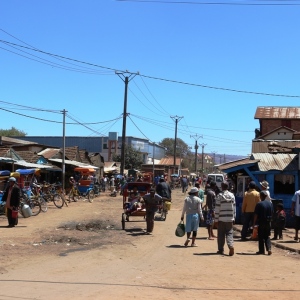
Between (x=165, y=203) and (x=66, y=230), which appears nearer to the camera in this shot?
(x=66, y=230)

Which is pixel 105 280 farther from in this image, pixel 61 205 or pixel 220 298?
pixel 61 205

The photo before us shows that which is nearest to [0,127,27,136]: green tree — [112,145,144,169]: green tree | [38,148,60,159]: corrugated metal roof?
[112,145,144,169]: green tree

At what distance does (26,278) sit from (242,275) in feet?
13.3

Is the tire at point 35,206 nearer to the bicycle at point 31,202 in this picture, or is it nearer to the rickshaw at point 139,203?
the bicycle at point 31,202

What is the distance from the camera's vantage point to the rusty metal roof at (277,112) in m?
66.8

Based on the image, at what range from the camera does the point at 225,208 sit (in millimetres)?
13258

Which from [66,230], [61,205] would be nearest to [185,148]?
[61,205]

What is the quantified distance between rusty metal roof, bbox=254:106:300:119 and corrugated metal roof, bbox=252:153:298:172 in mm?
45468

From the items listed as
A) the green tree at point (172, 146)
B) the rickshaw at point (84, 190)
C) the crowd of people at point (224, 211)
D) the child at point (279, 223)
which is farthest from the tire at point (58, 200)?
the green tree at point (172, 146)

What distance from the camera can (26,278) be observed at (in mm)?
9594

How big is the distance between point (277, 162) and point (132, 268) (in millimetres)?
11970

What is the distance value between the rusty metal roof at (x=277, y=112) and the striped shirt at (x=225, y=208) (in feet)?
179

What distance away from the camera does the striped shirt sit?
43.1 ft

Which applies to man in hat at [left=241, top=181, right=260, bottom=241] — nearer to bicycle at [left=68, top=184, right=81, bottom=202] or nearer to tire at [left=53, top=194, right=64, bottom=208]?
tire at [left=53, top=194, right=64, bottom=208]
